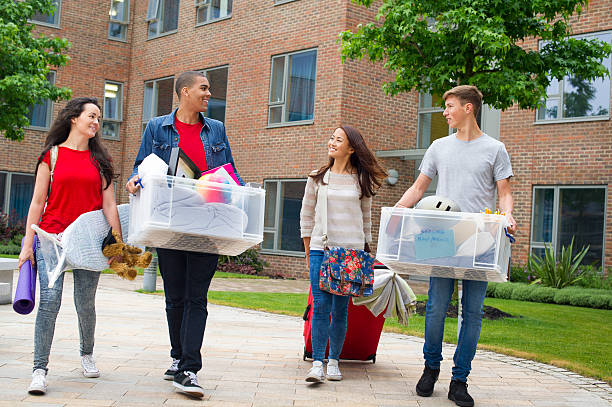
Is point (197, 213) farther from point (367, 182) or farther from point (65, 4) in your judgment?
point (65, 4)

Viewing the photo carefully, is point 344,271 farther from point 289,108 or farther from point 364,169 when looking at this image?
point 289,108

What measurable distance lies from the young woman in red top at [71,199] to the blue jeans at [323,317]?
4.60 feet

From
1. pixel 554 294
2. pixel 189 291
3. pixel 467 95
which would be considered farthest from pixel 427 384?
pixel 554 294

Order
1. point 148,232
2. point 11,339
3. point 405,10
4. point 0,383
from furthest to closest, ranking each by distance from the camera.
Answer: point 405,10
point 11,339
point 0,383
point 148,232

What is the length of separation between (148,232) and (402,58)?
7.24 meters

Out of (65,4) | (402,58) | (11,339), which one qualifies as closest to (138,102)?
(65,4)

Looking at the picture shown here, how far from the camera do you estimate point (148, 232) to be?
14.5 ft

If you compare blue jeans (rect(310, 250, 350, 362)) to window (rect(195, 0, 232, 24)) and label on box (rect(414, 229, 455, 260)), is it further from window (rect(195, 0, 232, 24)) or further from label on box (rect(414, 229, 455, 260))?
window (rect(195, 0, 232, 24))

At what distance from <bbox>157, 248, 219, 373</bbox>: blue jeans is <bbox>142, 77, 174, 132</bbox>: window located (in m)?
18.3

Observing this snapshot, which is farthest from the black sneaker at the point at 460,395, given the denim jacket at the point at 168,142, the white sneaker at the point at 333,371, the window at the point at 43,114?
the window at the point at 43,114

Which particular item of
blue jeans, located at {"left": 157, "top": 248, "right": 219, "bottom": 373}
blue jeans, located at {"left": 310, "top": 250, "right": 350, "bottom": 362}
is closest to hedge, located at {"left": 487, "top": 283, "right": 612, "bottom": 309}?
blue jeans, located at {"left": 310, "top": 250, "right": 350, "bottom": 362}

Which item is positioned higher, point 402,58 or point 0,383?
point 402,58

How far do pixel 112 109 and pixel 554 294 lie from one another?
1596 cm

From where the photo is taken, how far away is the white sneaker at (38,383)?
4.57 metres
